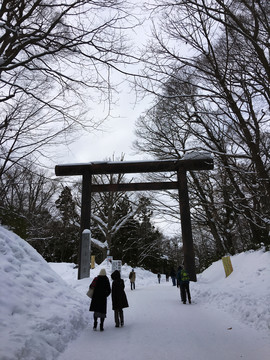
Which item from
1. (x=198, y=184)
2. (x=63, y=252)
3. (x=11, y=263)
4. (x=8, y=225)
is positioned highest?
(x=198, y=184)

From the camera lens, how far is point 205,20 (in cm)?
562

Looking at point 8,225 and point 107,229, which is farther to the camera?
point 107,229

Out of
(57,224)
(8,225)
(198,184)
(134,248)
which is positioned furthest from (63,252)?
(8,225)

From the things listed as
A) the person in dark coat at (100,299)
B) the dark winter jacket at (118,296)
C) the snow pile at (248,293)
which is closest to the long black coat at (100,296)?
the person in dark coat at (100,299)

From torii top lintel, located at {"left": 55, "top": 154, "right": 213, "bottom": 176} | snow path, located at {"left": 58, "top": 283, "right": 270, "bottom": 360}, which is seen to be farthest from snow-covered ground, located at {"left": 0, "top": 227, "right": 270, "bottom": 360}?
torii top lintel, located at {"left": 55, "top": 154, "right": 213, "bottom": 176}

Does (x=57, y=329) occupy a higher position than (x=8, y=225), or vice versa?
(x=8, y=225)

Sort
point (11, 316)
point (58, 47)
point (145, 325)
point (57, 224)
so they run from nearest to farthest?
point (11, 316) → point (58, 47) → point (145, 325) → point (57, 224)

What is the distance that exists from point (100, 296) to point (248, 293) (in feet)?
13.9

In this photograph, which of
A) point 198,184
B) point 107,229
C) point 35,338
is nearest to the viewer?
point 35,338

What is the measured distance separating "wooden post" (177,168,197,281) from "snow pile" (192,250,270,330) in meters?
0.98

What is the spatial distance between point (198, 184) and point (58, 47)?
12664 mm

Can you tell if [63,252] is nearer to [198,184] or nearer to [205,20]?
[198,184]

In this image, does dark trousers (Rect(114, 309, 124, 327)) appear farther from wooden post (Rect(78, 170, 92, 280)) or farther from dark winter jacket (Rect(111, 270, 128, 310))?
wooden post (Rect(78, 170, 92, 280))

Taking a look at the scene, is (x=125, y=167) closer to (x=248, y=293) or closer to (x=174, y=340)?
(x=248, y=293)
